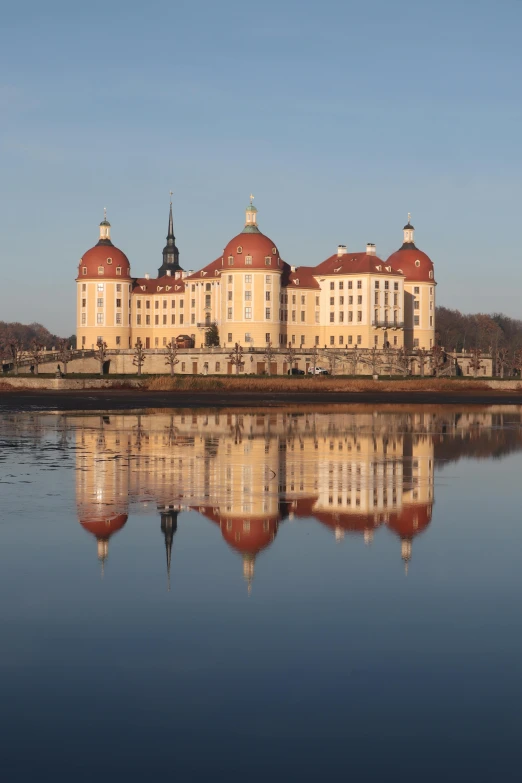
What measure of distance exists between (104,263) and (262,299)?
79.2ft

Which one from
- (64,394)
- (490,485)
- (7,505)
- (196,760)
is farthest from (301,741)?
(64,394)

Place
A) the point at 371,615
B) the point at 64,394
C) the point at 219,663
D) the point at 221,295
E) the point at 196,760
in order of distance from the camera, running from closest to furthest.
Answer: the point at 196,760, the point at 219,663, the point at 371,615, the point at 64,394, the point at 221,295

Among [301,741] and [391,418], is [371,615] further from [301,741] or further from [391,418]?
[391,418]

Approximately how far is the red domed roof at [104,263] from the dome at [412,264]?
3503cm

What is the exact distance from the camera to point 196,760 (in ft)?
29.1

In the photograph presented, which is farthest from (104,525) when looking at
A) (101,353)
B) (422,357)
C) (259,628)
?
(101,353)

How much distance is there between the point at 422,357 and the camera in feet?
412

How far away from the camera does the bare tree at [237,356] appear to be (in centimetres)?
12022

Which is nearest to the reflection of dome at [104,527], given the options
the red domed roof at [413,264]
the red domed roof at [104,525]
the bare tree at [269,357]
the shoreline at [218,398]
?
the red domed roof at [104,525]

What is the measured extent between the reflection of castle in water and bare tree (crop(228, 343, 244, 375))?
2634 inches

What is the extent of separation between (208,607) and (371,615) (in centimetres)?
197

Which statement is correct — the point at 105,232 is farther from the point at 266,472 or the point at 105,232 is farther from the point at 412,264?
the point at 266,472

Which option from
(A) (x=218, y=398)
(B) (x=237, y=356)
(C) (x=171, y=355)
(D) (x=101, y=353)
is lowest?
(A) (x=218, y=398)

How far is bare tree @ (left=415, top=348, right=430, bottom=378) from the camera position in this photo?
12662 centimetres
